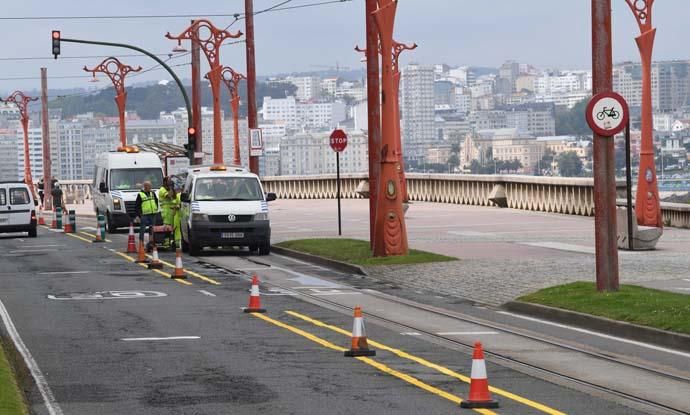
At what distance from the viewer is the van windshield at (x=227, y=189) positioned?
3616 centimetres

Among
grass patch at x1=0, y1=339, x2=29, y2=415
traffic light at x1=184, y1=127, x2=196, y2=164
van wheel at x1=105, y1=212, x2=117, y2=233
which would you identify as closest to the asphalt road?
grass patch at x1=0, y1=339, x2=29, y2=415

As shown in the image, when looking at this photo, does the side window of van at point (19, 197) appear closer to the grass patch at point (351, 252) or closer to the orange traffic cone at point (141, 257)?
the grass patch at point (351, 252)

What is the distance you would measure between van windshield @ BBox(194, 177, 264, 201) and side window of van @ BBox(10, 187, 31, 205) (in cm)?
1274

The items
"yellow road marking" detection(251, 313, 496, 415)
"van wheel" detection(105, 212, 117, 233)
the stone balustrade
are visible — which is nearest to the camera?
"yellow road marking" detection(251, 313, 496, 415)

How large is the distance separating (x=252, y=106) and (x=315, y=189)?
89.2 feet

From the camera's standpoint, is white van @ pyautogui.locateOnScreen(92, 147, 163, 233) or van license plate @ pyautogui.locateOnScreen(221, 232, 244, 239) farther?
white van @ pyautogui.locateOnScreen(92, 147, 163, 233)

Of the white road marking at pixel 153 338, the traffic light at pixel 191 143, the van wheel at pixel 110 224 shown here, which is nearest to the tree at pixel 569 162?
the traffic light at pixel 191 143

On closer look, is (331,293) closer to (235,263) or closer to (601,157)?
(601,157)

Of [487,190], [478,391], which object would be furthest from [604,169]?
[487,190]

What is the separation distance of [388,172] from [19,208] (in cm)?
1964

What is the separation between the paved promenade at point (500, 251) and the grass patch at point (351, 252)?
0.71m

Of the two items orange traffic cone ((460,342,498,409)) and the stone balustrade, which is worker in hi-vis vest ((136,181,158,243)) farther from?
orange traffic cone ((460,342,498,409))

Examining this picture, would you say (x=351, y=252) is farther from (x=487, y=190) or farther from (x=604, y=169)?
(x=487, y=190)

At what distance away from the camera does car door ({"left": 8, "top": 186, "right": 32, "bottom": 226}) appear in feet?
155
